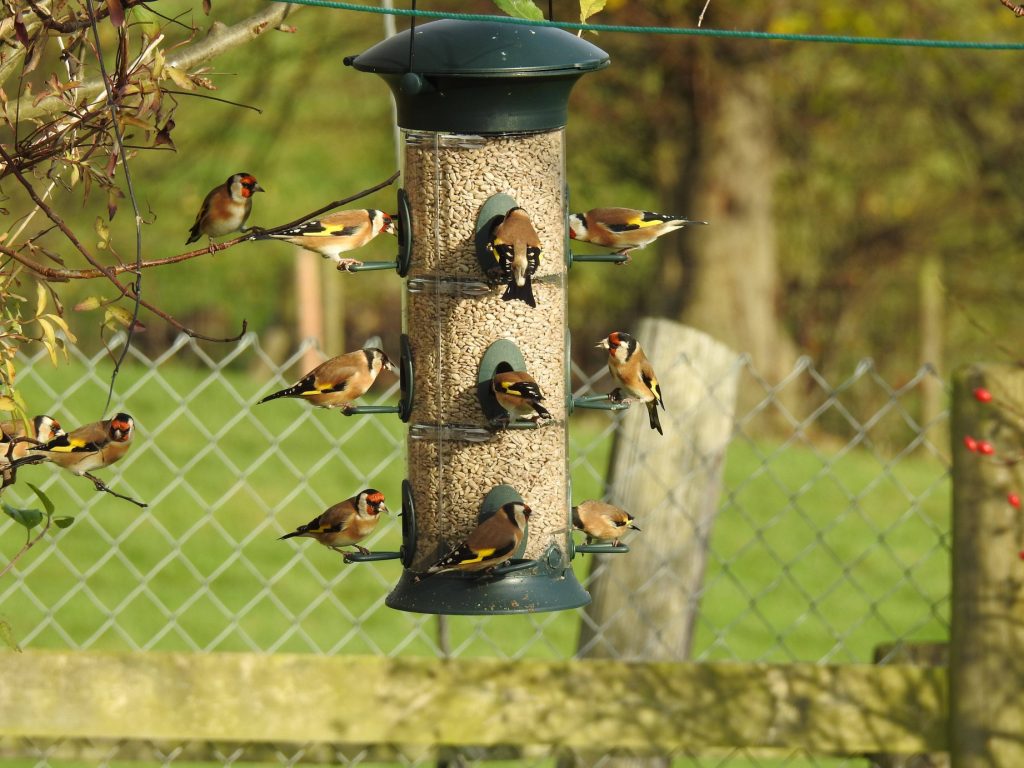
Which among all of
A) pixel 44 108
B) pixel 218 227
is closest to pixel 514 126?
pixel 218 227

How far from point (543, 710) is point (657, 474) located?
0.82 metres

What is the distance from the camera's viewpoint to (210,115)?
43.1 ft

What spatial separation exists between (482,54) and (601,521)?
112cm

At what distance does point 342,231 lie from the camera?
350 centimetres

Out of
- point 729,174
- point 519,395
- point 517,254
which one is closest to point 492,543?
point 519,395

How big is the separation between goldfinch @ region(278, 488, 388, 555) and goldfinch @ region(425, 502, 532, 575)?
26 cm

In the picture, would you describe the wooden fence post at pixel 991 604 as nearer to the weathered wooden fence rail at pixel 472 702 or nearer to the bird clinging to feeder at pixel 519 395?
the weathered wooden fence rail at pixel 472 702

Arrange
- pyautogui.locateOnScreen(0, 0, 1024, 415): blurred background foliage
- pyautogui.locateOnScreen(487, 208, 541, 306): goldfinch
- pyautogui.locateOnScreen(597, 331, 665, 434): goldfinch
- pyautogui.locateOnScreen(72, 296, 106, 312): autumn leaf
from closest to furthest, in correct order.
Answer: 1. pyautogui.locateOnScreen(72, 296, 106, 312): autumn leaf
2. pyautogui.locateOnScreen(487, 208, 541, 306): goldfinch
3. pyautogui.locateOnScreen(597, 331, 665, 434): goldfinch
4. pyautogui.locateOnScreen(0, 0, 1024, 415): blurred background foliage

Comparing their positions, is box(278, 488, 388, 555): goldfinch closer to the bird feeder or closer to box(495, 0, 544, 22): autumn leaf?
the bird feeder

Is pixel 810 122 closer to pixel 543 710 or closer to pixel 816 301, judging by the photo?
pixel 816 301

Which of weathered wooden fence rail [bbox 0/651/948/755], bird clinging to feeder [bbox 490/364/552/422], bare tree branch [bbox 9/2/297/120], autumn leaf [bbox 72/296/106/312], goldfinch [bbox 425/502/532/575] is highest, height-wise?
bare tree branch [bbox 9/2/297/120]

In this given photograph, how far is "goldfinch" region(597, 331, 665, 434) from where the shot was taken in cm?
339

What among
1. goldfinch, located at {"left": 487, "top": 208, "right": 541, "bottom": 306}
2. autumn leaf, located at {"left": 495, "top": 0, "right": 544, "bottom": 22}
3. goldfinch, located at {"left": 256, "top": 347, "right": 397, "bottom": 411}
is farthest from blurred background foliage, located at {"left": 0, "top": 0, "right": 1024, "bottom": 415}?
autumn leaf, located at {"left": 495, "top": 0, "right": 544, "bottom": 22}

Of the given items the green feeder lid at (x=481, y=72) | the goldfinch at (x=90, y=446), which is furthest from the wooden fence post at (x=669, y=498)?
the goldfinch at (x=90, y=446)
